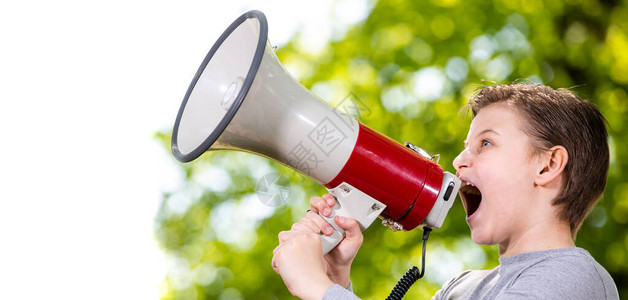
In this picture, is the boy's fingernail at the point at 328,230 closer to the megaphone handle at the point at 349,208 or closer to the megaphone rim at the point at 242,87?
the megaphone handle at the point at 349,208

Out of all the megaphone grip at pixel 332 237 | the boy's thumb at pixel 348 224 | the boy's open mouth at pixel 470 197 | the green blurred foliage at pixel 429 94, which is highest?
the boy's open mouth at pixel 470 197

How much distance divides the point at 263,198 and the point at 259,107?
0.34 meters

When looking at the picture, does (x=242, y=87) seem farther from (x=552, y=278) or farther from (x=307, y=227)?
(x=552, y=278)

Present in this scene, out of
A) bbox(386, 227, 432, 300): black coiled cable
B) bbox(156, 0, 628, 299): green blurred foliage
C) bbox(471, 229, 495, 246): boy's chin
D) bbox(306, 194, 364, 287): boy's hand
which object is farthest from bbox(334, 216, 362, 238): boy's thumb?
bbox(156, 0, 628, 299): green blurred foliage

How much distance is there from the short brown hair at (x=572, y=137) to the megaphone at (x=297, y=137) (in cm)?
26

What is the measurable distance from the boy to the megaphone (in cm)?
9

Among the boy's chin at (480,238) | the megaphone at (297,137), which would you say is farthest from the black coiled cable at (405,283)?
the boy's chin at (480,238)

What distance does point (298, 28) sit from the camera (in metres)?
5.86

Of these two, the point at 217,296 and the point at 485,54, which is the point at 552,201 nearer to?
the point at 485,54

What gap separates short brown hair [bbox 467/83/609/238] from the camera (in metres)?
1.67

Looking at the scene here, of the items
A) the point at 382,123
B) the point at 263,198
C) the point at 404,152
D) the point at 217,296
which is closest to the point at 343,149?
the point at 404,152

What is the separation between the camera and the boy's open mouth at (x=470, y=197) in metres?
1.81

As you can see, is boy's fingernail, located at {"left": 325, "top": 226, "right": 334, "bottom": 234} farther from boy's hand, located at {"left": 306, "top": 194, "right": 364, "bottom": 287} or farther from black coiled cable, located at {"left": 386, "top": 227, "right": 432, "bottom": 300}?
black coiled cable, located at {"left": 386, "top": 227, "right": 432, "bottom": 300}

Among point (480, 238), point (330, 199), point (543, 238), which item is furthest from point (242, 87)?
point (543, 238)
